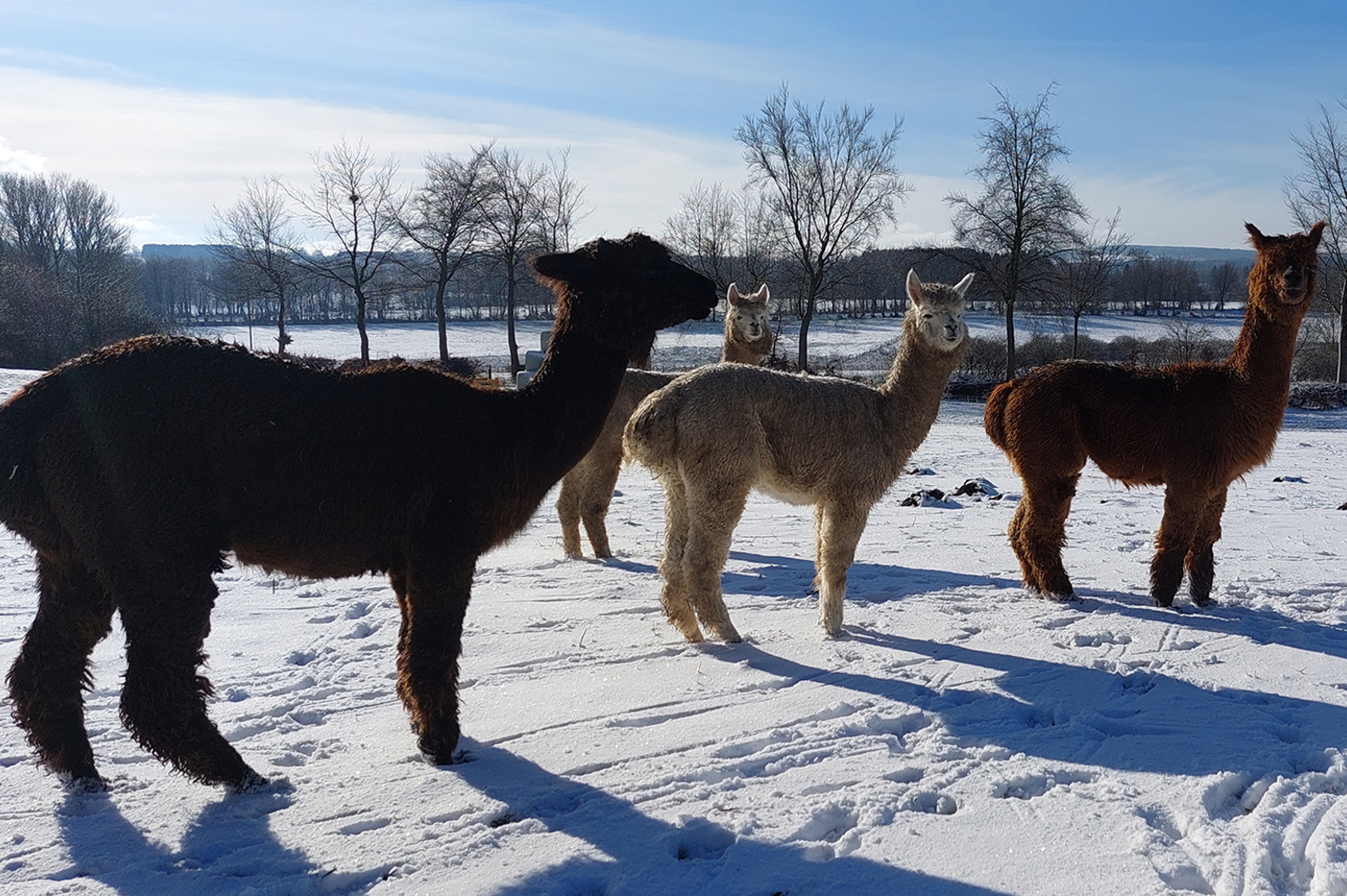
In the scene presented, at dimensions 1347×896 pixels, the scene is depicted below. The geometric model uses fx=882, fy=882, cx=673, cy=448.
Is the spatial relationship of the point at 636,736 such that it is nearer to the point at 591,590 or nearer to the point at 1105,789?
the point at 1105,789

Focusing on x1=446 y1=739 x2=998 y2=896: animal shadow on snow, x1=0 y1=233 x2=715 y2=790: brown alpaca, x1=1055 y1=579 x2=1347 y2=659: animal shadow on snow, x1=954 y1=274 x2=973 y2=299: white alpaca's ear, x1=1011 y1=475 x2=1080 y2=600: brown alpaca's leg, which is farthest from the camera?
x1=1011 y1=475 x2=1080 y2=600: brown alpaca's leg

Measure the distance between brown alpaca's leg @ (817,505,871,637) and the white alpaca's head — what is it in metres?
4.31

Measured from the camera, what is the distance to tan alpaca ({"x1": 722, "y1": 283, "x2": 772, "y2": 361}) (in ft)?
32.6

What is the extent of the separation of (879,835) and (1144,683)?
252cm

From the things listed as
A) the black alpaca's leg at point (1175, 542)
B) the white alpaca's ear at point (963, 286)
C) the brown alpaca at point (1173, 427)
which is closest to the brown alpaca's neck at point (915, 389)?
the white alpaca's ear at point (963, 286)

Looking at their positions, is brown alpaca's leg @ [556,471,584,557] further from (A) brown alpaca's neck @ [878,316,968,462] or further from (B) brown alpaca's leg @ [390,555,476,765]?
(B) brown alpaca's leg @ [390,555,476,765]

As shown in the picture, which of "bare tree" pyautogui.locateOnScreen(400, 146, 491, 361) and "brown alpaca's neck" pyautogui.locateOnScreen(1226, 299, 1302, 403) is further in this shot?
"bare tree" pyautogui.locateOnScreen(400, 146, 491, 361)

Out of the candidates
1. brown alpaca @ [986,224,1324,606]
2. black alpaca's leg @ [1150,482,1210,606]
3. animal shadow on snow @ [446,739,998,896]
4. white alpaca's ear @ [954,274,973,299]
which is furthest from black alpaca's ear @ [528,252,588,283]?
black alpaca's leg @ [1150,482,1210,606]

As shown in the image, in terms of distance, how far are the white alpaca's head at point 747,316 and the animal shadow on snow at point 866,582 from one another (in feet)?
9.65

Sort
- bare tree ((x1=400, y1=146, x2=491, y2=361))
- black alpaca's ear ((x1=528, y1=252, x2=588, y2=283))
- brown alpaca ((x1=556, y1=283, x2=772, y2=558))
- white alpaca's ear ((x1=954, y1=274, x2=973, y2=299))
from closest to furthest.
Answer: black alpaca's ear ((x1=528, y1=252, x2=588, y2=283)) → white alpaca's ear ((x1=954, y1=274, x2=973, y2=299)) → brown alpaca ((x1=556, y1=283, x2=772, y2=558)) → bare tree ((x1=400, y1=146, x2=491, y2=361))

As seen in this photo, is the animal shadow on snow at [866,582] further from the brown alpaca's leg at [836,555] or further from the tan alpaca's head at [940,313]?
the tan alpaca's head at [940,313]

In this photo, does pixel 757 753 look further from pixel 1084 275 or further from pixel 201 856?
pixel 1084 275

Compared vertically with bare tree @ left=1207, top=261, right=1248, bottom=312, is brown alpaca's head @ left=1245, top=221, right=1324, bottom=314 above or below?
below

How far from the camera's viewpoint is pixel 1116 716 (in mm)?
4617
